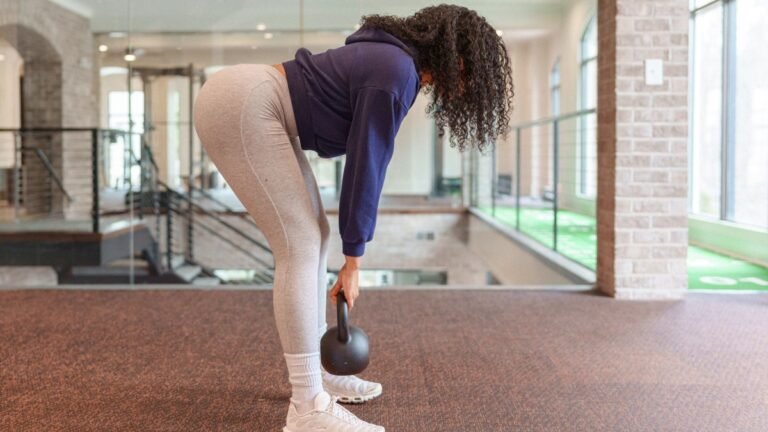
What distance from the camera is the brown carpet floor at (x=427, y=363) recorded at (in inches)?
69.5

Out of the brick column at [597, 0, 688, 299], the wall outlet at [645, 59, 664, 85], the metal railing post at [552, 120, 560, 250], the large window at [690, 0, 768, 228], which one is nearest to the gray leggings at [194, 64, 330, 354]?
the brick column at [597, 0, 688, 299]

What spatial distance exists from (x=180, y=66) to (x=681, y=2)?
2403 mm

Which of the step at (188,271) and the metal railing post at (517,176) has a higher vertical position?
the metal railing post at (517,176)

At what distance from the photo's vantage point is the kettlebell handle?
1.54 metres

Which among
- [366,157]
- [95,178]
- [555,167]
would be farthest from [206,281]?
[366,157]

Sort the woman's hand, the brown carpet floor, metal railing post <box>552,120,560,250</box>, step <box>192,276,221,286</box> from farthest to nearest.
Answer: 1. metal railing post <box>552,120,560,250</box>
2. step <box>192,276,221,286</box>
3. the brown carpet floor
4. the woman's hand

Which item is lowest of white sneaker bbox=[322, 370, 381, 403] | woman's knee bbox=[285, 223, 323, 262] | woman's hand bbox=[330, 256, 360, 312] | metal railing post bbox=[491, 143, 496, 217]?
white sneaker bbox=[322, 370, 381, 403]

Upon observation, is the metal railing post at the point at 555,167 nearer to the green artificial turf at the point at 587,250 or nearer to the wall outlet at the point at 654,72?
the green artificial turf at the point at 587,250

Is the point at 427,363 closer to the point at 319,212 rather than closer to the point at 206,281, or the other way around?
the point at 319,212

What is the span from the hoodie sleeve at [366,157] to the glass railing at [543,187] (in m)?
2.44

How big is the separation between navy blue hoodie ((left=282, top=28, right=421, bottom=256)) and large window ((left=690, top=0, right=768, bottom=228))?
153 inches

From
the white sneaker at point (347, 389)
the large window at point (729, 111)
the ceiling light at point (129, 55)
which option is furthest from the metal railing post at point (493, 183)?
the white sneaker at point (347, 389)

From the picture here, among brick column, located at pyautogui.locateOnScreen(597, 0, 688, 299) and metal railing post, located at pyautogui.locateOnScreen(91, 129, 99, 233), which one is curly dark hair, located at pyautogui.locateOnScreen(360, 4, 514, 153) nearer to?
brick column, located at pyautogui.locateOnScreen(597, 0, 688, 299)

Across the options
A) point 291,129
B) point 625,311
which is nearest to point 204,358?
point 291,129
